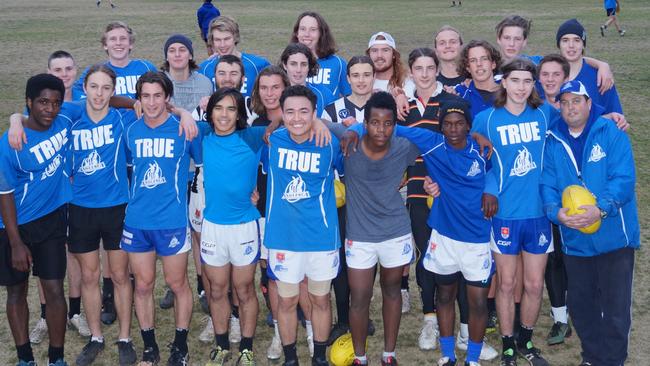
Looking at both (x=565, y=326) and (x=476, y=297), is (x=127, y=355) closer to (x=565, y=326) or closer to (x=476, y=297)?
(x=476, y=297)

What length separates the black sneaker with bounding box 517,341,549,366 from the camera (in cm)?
640

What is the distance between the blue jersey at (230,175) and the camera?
6.04 m

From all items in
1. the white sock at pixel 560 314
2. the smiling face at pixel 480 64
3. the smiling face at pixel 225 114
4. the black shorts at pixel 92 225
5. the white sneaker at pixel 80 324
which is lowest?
the white sneaker at pixel 80 324

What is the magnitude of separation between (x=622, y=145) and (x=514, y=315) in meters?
1.89

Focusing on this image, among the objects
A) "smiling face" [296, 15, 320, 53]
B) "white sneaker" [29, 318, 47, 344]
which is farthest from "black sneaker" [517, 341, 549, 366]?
"white sneaker" [29, 318, 47, 344]

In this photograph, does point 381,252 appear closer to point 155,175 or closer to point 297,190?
point 297,190

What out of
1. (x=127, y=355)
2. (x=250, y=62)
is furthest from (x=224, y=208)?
(x=250, y=62)

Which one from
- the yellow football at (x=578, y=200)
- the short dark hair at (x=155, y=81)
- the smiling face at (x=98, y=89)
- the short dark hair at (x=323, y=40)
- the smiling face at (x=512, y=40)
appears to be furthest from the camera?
the short dark hair at (x=323, y=40)

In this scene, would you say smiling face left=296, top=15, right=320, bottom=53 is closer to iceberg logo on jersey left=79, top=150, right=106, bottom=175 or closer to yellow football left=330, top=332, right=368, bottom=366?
iceberg logo on jersey left=79, top=150, right=106, bottom=175

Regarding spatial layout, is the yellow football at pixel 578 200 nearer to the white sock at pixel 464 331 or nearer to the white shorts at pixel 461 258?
the white shorts at pixel 461 258

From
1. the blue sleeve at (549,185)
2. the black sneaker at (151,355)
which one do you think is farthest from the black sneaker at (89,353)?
the blue sleeve at (549,185)

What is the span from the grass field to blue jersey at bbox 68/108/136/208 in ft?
5.29

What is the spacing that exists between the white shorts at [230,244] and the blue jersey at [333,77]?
2460 millimetres

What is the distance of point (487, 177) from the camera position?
6055mm
